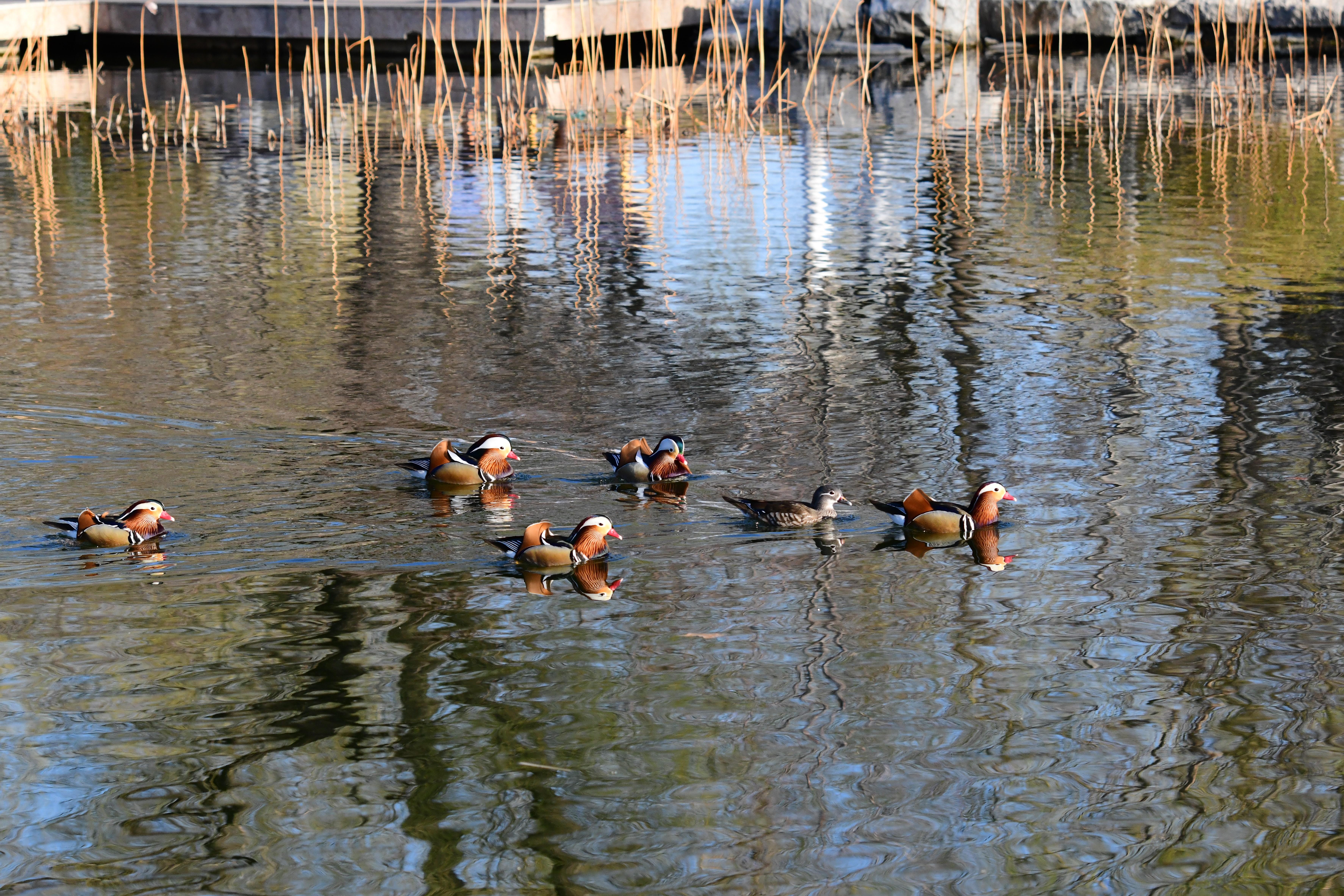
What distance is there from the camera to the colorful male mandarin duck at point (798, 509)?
790 centimetres

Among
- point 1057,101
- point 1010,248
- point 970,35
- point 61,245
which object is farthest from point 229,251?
point 970,35

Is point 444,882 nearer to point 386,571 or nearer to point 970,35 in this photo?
point 386,571

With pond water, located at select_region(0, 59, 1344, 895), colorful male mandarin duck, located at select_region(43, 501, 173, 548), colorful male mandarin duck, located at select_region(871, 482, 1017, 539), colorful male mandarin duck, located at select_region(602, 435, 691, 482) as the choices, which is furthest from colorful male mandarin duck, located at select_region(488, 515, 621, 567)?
colorful male mandarin duck, located at select_region(43, 501, 173, 548)

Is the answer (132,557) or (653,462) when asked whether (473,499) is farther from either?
(132,557)

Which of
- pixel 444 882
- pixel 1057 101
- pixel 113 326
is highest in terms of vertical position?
pixel 1057 101

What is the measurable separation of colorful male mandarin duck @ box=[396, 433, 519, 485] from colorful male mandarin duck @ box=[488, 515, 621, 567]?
0.95 metres

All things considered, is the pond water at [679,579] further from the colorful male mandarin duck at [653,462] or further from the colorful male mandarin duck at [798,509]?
the colorful male mandarin duck at [653,462]

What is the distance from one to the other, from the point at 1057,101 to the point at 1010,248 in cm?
1338

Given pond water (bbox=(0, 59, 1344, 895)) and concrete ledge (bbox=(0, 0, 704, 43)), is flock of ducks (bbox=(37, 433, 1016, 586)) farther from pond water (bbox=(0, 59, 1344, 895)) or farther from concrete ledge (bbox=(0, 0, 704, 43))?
concrete ledge (bbox=(0, 0, 704, 43))

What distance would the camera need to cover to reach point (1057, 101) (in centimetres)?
2817

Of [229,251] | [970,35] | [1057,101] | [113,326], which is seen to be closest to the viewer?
[113,326]

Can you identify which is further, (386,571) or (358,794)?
(386,571)

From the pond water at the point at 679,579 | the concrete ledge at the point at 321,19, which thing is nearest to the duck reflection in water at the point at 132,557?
the pond water at the point at 679,579

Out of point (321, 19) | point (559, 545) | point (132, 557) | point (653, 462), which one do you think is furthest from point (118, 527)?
point (321, 19)
